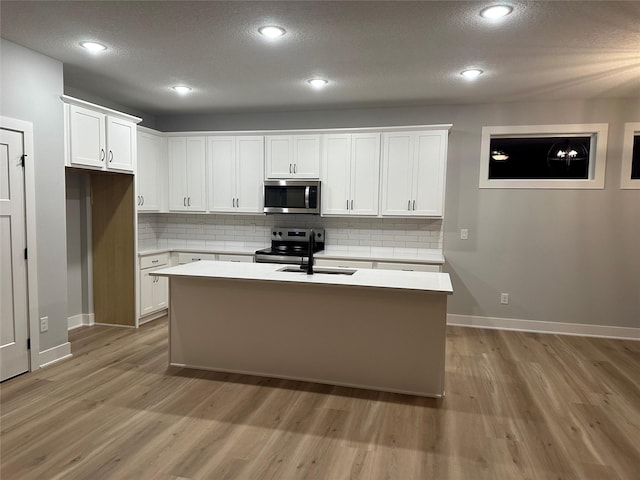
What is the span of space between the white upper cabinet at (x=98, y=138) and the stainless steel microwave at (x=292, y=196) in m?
1.55

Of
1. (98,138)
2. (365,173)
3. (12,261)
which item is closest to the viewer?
(12,261)

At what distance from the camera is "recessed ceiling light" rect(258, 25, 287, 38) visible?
278 centimetres

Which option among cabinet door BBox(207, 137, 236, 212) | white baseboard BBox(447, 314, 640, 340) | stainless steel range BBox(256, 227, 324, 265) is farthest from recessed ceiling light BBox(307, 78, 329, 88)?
white baseboard BBox(447, 314, 640, 340)

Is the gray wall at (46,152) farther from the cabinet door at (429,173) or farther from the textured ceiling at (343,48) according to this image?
the cabinet door at (429,173)

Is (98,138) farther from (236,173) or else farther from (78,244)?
(236,173)

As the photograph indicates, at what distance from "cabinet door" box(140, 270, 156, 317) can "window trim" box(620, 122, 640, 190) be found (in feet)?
17.7

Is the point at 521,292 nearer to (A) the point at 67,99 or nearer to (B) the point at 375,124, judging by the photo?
(B) the point at 375,124

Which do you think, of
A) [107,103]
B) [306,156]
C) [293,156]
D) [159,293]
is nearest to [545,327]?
[306,156]

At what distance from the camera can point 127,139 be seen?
14.4 feet

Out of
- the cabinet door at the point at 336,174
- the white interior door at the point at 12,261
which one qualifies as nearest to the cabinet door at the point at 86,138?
the white interior door at the point at 12,261

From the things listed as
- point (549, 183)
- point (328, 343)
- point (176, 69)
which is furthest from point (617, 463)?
point (176, 69)

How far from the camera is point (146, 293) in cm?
480

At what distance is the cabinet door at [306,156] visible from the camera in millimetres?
4957

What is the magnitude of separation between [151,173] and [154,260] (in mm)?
1096
